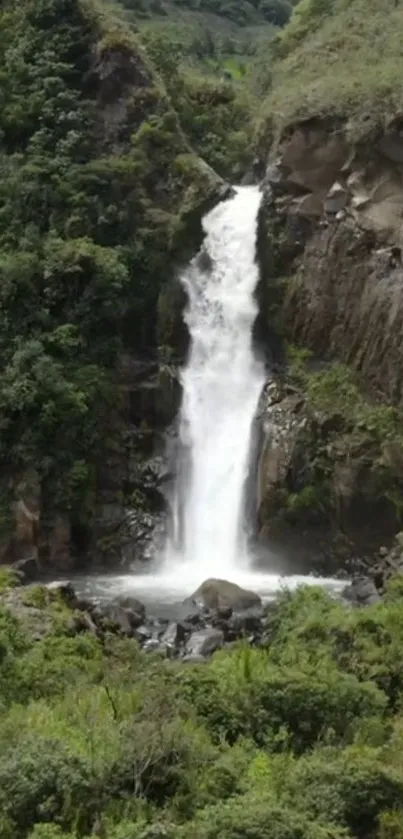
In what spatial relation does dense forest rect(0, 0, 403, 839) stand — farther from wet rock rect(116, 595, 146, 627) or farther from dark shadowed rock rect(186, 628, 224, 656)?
dark shadowed rock rect(186, 628, 224, 656)

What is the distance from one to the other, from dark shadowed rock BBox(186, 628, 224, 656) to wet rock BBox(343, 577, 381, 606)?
4377 millimetres

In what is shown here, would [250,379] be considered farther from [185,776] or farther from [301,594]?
[185,776]

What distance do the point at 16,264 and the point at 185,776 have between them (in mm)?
23160

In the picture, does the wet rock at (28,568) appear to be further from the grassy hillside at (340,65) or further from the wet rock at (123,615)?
the grassy hillside at (340,65)

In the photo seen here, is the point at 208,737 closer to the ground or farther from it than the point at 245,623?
closer to the ground

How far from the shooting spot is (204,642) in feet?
74.1

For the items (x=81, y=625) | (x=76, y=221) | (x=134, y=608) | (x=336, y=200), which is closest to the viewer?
(x=81, y=625)

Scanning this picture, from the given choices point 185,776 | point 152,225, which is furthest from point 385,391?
point 185,776

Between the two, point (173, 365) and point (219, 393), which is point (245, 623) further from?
point (173, 365)

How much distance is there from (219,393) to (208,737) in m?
20.7

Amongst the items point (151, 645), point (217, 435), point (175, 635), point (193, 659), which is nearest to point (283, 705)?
point (193, 659)

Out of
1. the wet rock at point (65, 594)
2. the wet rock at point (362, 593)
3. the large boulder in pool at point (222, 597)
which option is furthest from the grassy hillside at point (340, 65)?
the wet rock at point (65, 594)

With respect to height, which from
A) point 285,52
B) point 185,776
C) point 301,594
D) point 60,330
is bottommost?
point 185,776

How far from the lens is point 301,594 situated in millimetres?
22391
